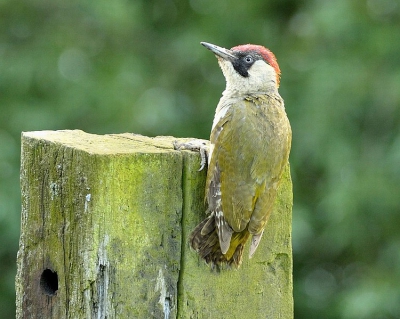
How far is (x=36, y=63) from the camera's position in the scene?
29.9 ft

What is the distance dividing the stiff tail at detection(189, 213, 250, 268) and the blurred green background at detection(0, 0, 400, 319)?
4377 millimetres

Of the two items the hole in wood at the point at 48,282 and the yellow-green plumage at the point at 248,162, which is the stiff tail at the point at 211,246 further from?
the hole in wood at the point at 48,282

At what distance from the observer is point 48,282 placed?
11.1 feet

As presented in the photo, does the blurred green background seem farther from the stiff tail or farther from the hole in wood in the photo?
the hole in wood

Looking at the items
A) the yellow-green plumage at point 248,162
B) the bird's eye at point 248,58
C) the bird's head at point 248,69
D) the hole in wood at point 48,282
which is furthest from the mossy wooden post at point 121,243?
the bird's eye at point 248,58

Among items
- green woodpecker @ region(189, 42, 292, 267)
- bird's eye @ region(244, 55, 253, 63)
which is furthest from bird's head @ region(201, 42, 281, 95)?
green woodpecker @ region(189, 42, 292, 267)

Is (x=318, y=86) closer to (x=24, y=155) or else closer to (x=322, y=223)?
(x=322, y=223)

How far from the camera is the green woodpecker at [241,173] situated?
3.42 meters

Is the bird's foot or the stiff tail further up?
the bird's foot

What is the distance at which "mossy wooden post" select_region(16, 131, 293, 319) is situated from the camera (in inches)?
123

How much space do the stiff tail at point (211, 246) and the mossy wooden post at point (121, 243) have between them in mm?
31

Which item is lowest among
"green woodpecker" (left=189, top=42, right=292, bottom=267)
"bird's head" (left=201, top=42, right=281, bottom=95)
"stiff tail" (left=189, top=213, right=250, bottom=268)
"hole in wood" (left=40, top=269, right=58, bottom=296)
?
"hole in wood" (left=40, top=269, right=58, bottom=296)

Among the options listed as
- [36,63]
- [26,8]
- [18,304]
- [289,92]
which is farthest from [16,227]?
[18,304]

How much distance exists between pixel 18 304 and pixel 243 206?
0.91 metres
